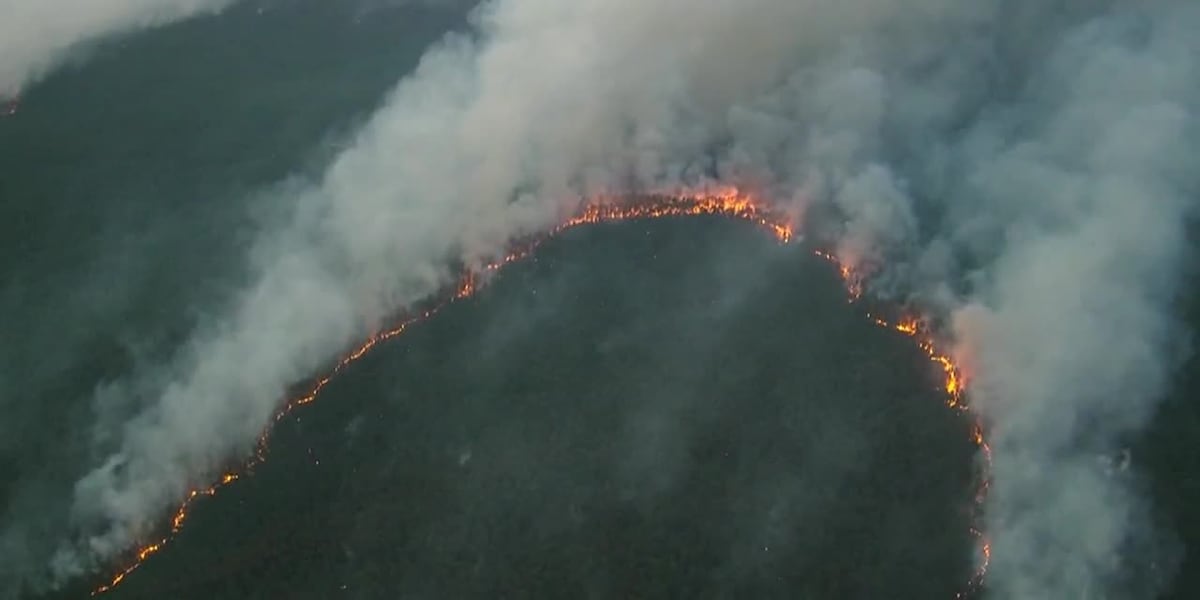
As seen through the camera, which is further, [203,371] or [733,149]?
[733,149]

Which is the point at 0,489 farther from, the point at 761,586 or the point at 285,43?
the point at 285,43

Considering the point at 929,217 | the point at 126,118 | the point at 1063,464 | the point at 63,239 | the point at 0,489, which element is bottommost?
the point at 1063,464

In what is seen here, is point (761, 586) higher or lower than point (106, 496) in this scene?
lower

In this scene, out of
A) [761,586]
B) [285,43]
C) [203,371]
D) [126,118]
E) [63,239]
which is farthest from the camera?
[285,43]

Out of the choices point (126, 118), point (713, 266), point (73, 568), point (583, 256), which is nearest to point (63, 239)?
point (126, 118)

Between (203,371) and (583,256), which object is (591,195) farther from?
(203,371)

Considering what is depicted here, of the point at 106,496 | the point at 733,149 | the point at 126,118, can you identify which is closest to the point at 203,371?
the point at 106,496

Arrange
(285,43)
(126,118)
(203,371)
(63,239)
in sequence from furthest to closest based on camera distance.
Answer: (285,43) < (126,118) < (63,239) < (203,371)
